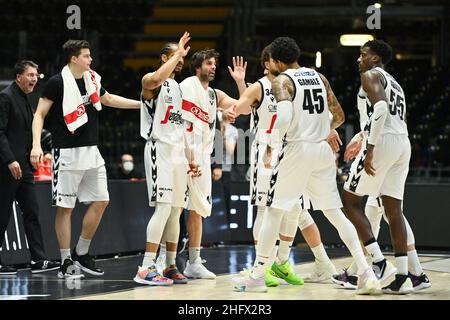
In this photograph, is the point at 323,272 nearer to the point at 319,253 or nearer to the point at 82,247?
the point at 319,253

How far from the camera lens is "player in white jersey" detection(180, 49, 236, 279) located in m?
9.20

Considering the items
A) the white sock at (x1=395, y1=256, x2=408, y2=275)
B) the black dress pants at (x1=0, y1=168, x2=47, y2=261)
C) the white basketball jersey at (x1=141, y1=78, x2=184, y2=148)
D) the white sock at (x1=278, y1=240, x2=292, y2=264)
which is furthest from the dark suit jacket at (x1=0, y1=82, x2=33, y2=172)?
the white sock at (x1=395, y1=256, x2=408, y2=275)

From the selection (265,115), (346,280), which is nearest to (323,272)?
(346,280)

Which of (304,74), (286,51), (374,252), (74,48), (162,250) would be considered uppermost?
(74,48)

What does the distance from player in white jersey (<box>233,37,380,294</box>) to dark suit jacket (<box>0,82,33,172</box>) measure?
10.1ft

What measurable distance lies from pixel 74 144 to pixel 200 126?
1.21m

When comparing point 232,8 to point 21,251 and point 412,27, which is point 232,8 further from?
point 21,251

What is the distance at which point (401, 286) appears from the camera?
783cm

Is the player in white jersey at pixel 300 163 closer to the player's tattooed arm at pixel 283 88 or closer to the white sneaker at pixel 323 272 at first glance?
the player's tattooed arm at pixel 283 88

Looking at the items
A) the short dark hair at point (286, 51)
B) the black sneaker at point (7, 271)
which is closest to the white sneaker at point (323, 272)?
the short dark hair at point (286, 51)

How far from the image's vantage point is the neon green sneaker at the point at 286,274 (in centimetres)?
873

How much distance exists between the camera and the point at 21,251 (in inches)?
403

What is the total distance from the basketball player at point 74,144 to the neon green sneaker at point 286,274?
1777mm

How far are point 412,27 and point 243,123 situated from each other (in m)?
8.16
